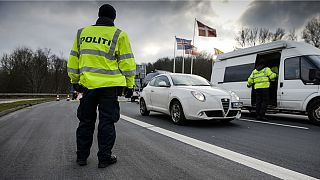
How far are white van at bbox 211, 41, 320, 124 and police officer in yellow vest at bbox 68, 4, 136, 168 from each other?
5597 millimetres

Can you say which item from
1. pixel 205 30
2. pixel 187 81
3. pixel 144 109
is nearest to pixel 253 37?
pixel 205 30

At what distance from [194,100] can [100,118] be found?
3.19 m

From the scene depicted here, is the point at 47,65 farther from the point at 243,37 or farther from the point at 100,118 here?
the point at 100,118

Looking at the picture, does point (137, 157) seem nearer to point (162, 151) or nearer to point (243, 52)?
point (162, 151)

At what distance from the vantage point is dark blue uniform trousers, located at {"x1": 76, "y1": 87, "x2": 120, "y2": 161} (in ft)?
9.01

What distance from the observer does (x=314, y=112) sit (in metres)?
6.26

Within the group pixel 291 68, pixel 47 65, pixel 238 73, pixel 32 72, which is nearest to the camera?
pixel 291 68

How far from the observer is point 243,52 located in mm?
8773

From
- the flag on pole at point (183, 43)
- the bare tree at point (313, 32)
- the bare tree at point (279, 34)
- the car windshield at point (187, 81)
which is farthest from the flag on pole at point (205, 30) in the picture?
the bare tree at point (279, 34)

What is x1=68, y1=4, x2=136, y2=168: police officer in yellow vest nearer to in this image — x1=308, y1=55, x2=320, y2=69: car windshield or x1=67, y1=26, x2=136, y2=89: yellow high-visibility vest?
x1=67, y1=26, x2=136, y2=89: yellow high-visibility vest

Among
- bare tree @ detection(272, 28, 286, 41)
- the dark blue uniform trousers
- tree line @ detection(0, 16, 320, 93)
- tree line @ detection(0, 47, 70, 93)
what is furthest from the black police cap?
tree line @ detection(0, 47, 70, 93)

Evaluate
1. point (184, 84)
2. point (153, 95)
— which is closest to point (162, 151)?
point (184, 84)

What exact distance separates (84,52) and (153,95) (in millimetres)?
4624

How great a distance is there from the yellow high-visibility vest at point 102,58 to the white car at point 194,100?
2984 millimetres
